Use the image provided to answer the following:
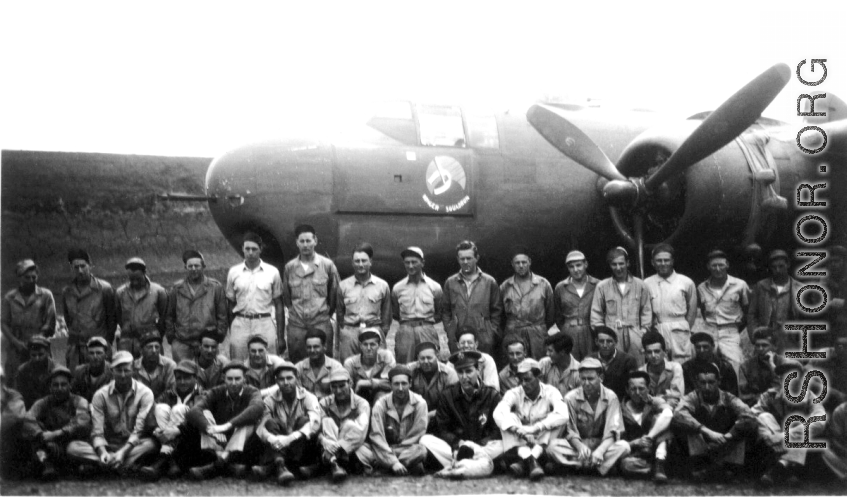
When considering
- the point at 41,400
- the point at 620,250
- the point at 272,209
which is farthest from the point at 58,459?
the point at 620,250

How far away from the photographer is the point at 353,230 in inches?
388

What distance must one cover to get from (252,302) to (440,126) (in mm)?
3242

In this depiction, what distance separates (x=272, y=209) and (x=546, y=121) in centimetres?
358

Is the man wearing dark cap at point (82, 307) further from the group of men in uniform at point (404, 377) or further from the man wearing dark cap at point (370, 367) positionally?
the man wearing dark cap at point (370, 367)

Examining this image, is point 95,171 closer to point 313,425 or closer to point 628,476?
point 313,425

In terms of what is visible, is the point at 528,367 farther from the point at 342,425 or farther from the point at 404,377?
the point at 342,425

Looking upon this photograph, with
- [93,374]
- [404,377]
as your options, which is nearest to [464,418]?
[404,377]

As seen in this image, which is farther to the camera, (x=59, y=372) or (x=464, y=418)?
(x=464, y=418)

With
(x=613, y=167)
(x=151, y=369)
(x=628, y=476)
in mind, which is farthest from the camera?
(x=613, y=167)

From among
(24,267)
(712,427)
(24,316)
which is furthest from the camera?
(24,267)

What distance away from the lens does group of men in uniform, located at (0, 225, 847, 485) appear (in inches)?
291

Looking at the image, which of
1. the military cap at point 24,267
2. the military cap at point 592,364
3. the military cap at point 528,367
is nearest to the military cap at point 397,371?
the military cap at point 528,367

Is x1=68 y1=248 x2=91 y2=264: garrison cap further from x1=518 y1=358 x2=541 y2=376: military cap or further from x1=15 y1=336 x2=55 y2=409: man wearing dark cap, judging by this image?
x1=518 y1=358 x2=541 y2=376: military cap

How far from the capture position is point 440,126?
1048 centimetres
